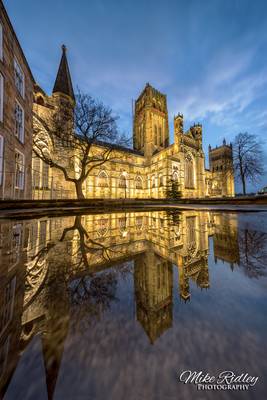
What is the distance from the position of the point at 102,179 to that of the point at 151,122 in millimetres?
20099

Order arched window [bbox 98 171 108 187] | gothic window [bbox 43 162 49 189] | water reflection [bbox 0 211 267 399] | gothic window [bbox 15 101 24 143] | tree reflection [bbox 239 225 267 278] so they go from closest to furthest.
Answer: water reflection [bbox 0 211 267 399] → tree reflection [bbox 239 225 267 278] → gothic window [bbox 15 101 24 143] → gothic window [bbox 43 162 49 189] → arched window [bbox 98 171 108 187]

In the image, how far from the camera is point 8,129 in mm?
7598

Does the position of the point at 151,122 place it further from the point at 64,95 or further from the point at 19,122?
the point at 19,122

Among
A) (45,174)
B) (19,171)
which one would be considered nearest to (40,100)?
(45,174)

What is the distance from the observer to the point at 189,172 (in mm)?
37094

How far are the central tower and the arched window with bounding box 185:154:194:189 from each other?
865cm

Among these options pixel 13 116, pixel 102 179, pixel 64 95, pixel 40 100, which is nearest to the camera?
pixel 13 116

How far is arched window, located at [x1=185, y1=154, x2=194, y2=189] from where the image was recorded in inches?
1429

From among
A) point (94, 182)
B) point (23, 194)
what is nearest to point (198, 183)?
point (94, 182)

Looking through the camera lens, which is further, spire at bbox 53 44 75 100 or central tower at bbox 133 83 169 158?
central tower at bbox 133 83 169 158

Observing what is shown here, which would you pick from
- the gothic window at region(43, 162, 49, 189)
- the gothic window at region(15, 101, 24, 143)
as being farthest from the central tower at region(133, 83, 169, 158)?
the gothic window at region(15, 101, 24, 143)

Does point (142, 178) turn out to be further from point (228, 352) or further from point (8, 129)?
point (228, 352)

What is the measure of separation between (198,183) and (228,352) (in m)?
39.9

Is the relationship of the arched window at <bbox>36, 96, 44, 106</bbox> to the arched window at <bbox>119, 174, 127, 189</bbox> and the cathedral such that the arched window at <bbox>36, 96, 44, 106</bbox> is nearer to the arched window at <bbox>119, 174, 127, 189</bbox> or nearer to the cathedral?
the cathedral
